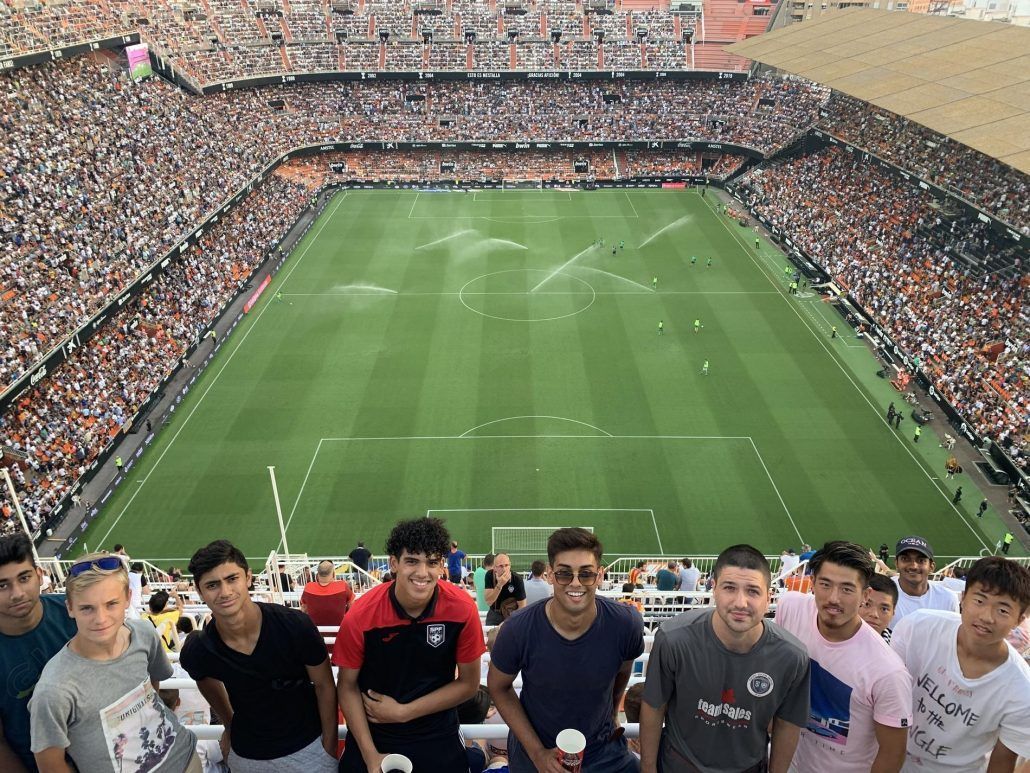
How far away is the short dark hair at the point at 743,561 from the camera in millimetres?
4234

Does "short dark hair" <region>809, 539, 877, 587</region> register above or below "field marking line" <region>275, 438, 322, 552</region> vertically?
above

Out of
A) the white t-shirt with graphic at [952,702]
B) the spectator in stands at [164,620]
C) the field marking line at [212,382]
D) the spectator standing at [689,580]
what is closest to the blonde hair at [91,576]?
the white t-shirt with graphic at [952,702]

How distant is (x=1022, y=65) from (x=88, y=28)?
51.3 meters

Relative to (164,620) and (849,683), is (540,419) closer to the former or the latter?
(164,620)

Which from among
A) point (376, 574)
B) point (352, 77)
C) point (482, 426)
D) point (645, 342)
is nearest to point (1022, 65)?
point (645, 342)

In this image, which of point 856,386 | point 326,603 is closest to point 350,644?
point 326,603

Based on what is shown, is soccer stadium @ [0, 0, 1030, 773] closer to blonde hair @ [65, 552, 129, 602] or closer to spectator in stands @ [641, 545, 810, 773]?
spectator in stands @ [641, 545, 810, 773]

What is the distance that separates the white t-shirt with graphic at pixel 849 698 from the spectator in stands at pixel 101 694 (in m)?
3.98

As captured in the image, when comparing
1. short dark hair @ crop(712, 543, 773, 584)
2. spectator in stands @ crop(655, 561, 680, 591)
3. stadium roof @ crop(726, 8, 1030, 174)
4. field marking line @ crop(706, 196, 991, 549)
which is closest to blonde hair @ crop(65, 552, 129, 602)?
short dark hair @ crop(712, 543, 773, 584)

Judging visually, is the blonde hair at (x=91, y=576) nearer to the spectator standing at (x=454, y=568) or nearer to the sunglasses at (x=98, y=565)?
the sunglasses at (x=98, y=565)

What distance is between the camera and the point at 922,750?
15.7 ft

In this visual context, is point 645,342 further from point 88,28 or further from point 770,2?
point 770,2

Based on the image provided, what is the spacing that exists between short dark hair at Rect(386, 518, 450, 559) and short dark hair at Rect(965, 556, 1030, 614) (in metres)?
3.27

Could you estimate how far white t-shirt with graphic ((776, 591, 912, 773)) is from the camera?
4.42m
